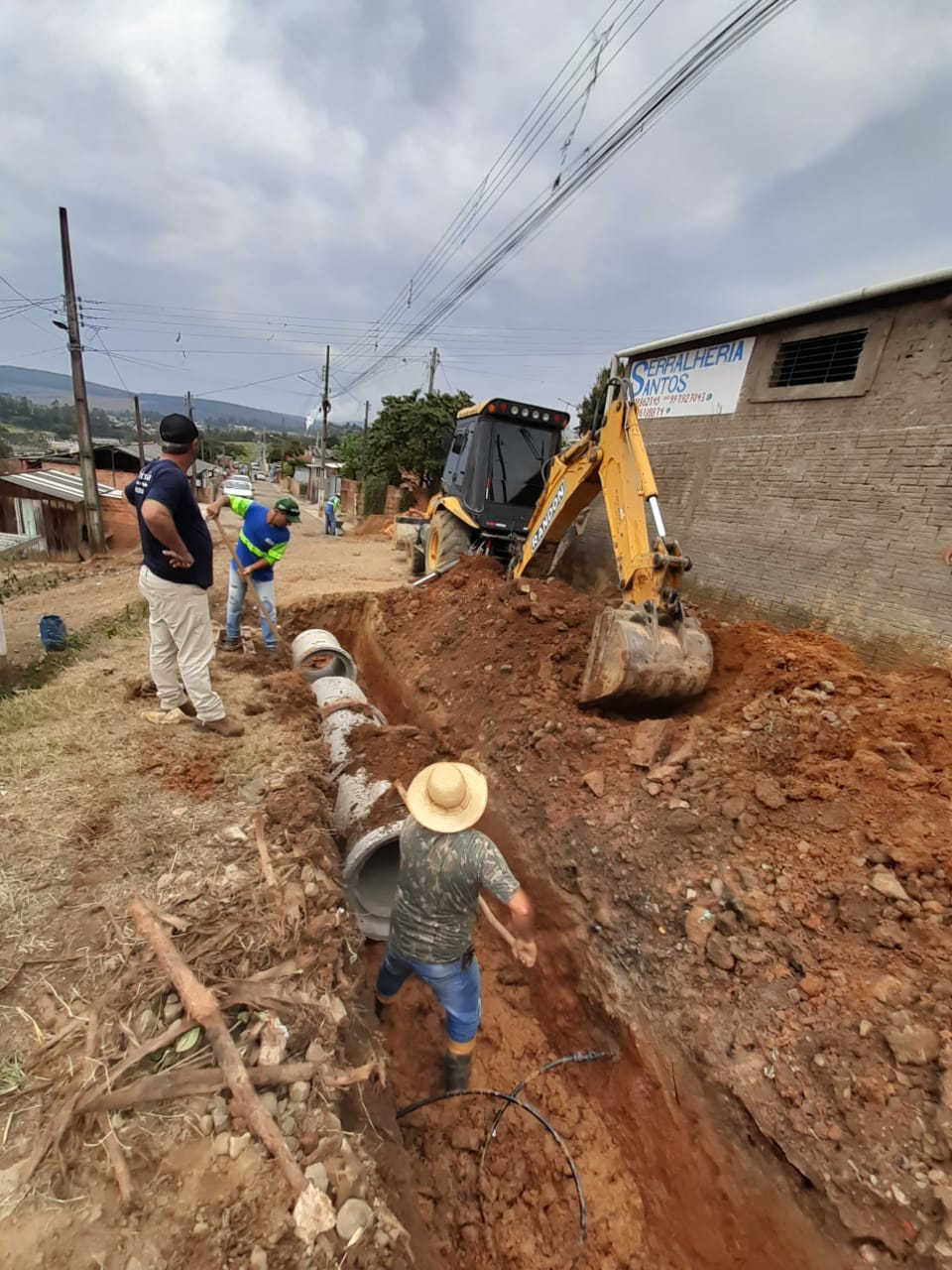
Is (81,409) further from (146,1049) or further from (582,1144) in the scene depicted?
(582,1144)

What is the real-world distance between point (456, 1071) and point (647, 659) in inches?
116

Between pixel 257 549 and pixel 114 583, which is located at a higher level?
pixel 257 549

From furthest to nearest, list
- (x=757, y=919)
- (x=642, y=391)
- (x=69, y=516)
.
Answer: (x=69, y=516) → (x=642, y=391) → (x=757, y=919)

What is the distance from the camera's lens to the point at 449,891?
9.14ft

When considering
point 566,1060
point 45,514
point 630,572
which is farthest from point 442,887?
point 45,514

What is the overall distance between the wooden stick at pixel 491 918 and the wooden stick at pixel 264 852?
0.79 metres

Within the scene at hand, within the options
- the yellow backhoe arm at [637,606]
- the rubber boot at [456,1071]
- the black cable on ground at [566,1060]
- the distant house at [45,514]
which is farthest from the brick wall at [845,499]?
the distant house at [45,514]

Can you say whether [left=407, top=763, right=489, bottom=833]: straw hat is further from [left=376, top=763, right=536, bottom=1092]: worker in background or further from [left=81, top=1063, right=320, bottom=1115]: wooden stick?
[left=81, top=1063, right=320, bottom=1115]: wooden stick

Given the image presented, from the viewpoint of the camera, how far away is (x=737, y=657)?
17.4ft

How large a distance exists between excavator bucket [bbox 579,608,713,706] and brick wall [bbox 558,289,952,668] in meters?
2.07

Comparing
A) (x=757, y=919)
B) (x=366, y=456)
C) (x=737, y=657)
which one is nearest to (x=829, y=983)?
(x=757, y=919)

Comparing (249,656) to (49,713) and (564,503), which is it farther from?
(564,503)

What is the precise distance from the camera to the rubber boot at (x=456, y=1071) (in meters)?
3.10

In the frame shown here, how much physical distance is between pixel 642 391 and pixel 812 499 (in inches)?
140
